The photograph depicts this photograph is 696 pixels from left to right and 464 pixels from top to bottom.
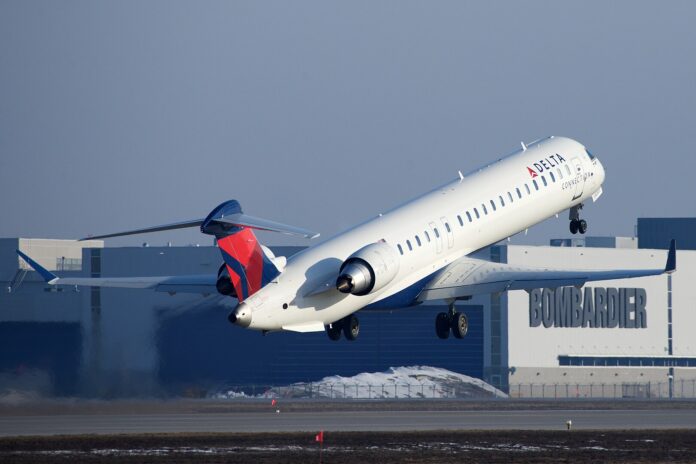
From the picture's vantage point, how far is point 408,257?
49281 millimetres

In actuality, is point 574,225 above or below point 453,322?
above

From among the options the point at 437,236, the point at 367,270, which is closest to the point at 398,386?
the point at 437,236

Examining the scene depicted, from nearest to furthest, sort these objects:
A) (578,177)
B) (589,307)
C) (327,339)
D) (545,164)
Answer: (545,164) → (578,177) → (327,339) → (589,307)

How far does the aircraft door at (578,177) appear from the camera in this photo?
194 feet

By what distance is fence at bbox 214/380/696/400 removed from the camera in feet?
267

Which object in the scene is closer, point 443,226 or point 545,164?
point 443,226

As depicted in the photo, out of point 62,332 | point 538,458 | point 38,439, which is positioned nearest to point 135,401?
point 62,332

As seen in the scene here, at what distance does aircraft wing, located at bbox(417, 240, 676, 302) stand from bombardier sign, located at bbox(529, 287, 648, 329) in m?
44.4

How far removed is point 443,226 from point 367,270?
19.8ft

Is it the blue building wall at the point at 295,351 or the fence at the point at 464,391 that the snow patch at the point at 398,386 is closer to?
the fence at the point at 464,391

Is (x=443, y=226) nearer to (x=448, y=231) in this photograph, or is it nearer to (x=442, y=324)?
(x=448, y=231)

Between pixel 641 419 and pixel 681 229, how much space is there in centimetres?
4837

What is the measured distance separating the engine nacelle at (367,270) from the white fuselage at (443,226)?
0.89m

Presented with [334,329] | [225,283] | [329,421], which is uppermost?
[225,283]
